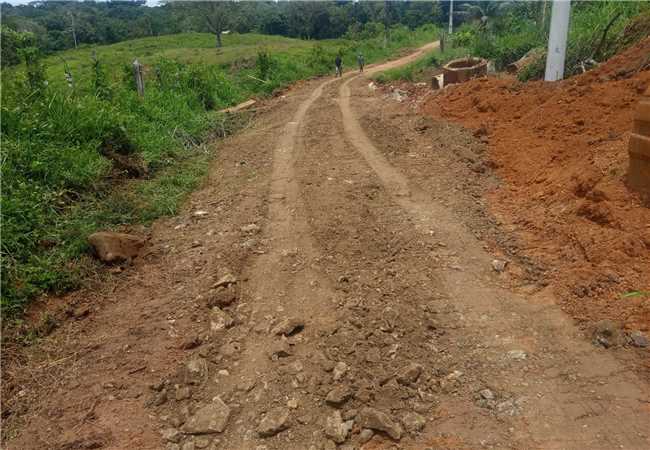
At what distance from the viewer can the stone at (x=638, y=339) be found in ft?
10.9

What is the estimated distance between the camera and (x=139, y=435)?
9.85 ft

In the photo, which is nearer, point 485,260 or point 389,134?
point 485,260

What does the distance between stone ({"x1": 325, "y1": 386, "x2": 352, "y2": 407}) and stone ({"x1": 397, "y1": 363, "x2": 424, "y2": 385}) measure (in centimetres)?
36

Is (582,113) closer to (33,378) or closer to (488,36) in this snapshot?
(33,378)

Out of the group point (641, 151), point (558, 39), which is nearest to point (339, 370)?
point (641, 151)

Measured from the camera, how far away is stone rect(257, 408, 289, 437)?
291cm

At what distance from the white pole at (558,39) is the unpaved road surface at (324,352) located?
4.59 meters

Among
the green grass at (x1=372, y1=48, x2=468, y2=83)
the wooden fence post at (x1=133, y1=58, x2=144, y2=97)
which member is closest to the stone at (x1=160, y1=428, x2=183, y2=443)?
the wooden fence post at (x1=133, y1=58, x2=144, y2=97)

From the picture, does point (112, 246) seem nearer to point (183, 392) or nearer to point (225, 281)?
point (225, 281)

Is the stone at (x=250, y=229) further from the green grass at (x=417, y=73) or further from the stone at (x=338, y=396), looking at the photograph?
the green grass at (x=417, y=73)

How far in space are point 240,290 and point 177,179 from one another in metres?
3.64

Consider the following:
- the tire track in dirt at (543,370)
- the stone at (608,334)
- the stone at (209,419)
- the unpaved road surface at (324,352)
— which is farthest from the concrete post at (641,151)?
the stone at (209,419)

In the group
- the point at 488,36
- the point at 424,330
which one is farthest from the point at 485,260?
the point at 488,36

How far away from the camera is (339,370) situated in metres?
3.31
